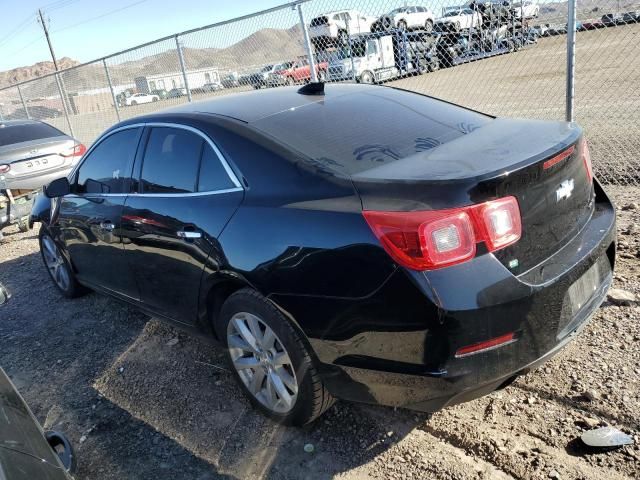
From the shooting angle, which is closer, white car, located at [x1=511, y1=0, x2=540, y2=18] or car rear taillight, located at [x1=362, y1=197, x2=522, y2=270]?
car rear taillight, located at [x1=362, y1=197, x2=522, y2=270]

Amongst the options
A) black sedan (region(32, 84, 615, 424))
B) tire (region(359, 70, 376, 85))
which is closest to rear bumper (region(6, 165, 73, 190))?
tire (region(359, 70, 376, 85))

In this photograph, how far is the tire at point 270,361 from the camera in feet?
8.27

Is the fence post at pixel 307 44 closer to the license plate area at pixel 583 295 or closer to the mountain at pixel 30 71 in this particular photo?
the license plate area at pixel 583 295

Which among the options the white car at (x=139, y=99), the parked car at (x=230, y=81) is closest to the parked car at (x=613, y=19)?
the parked car at (x=230, y=81)

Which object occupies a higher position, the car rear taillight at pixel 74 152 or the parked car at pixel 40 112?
the parked car at pixel 40 112

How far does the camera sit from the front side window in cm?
365

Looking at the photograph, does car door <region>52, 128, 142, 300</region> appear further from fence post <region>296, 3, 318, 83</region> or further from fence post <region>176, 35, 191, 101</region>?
fence post <region>176, 35, 191, 101</region>

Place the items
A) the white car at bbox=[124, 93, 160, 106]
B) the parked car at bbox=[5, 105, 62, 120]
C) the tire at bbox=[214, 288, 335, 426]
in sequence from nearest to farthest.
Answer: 1. the tire at bbox=[214, 288, 335, 426]
2. the white car at bbox=[124, 93, 160, 106]
3. the parked car at bbox=[5, 105, 62, 120]

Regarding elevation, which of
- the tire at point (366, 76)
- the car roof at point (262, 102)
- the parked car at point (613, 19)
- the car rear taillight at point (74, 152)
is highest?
the parked car at point (613, 19)

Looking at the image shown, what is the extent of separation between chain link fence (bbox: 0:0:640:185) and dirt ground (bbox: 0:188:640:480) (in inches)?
131

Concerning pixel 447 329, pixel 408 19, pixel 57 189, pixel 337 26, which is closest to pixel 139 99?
pixel 337 26

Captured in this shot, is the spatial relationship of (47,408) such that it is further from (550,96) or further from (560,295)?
(550,96)

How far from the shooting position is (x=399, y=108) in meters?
3.19

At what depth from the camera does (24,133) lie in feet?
29.3
